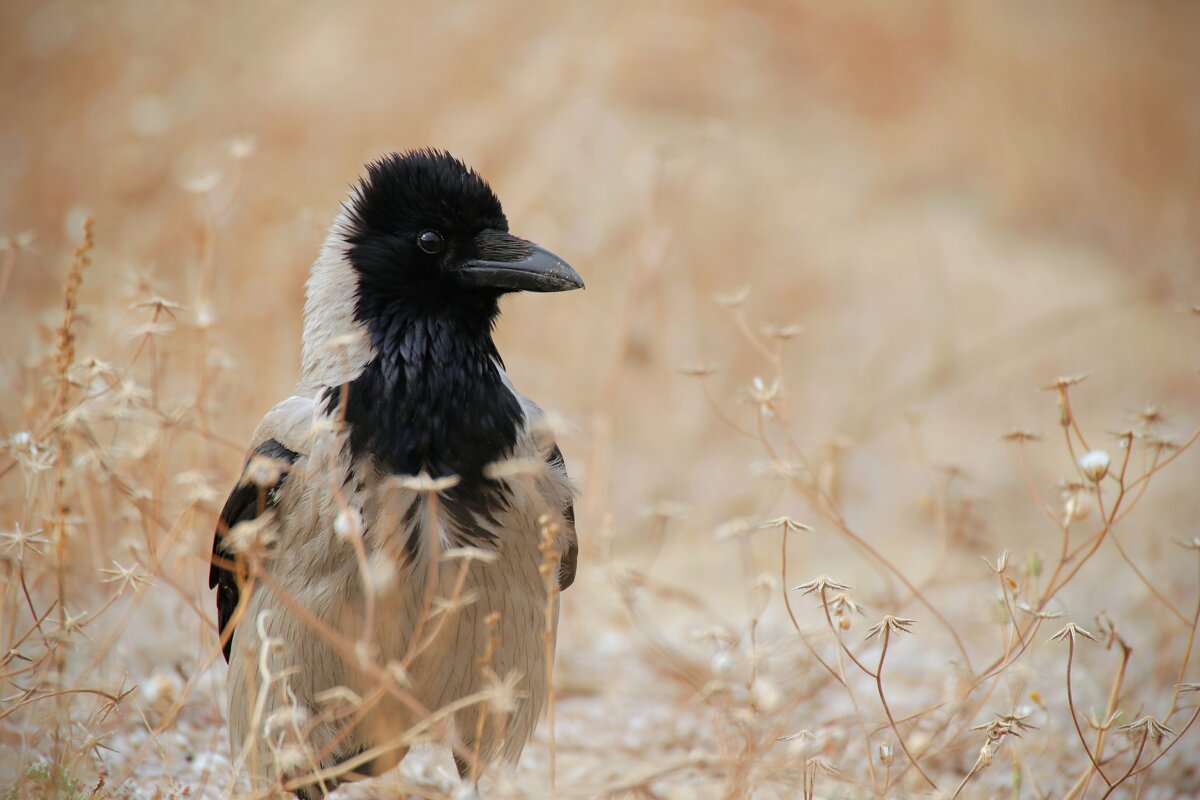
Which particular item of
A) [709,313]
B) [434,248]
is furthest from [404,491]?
[709,313]

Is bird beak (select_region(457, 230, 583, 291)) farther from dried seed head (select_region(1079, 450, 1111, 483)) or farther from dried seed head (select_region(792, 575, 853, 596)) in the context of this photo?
dried seed head (select_region(1079, 450, 1111, 483))

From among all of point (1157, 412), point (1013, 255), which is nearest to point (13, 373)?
point (1157, 412)

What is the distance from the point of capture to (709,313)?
25.0 ft

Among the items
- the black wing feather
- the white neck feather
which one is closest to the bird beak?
the white neck feather

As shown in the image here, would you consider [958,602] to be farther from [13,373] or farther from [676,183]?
[13,373]

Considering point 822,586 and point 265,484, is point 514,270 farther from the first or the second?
point 822,586

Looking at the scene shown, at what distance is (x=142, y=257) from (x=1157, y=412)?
5.39 metres

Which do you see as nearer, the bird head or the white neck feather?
the white neck feather

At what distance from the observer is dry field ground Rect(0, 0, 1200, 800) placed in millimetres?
3855

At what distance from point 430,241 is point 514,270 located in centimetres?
25

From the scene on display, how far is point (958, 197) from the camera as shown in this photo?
8500mm

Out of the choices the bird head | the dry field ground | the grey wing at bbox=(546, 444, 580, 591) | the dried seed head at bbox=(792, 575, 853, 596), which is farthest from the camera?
the dry field ground

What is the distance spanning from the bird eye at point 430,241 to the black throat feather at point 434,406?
166mm

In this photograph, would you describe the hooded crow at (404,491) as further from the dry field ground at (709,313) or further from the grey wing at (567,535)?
the dry field ground at (709,313)
